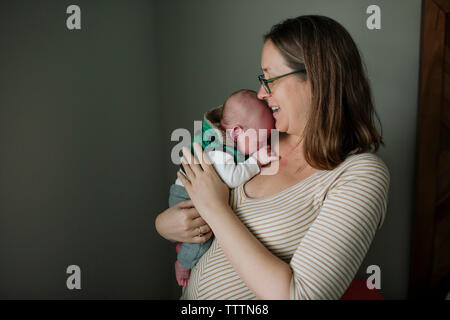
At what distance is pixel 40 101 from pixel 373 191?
117 cm

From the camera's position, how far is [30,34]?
120cm

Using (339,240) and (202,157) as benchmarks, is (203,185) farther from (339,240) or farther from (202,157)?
(339,240)

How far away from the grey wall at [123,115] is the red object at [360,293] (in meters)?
0.23

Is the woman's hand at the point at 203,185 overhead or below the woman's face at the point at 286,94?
below

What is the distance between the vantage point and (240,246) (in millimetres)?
911

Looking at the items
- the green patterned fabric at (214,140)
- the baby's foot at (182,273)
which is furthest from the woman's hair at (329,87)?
the baby's foot at (182,273)

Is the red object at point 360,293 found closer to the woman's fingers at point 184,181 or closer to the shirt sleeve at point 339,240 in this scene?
the shirt sleeve at point 339,240

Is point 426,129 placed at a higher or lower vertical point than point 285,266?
higher

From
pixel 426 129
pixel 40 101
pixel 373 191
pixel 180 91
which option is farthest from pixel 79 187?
pixel 426 129

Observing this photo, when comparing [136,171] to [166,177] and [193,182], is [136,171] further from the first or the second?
[193,182]

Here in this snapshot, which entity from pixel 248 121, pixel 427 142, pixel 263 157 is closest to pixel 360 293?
pixel 427 142

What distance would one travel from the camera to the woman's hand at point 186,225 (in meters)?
1.16

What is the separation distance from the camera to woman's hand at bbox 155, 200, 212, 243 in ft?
3.80

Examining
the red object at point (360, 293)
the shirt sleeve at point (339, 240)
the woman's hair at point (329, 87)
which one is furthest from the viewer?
the red object at point (360, 293)
